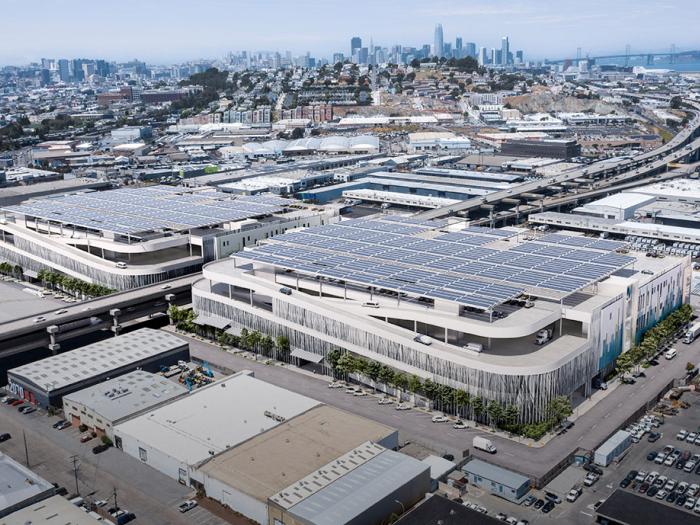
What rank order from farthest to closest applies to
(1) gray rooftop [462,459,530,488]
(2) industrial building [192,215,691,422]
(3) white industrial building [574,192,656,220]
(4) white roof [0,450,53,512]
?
(3) white industrial building [574,192,656,220]
(2) industrial building [192,215,691,422]
(1) gray rooftop [462,459,530,488]
(4) white roof [0,450,53,512]

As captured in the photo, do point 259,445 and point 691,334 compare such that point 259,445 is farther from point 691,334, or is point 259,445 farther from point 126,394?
point 691,334

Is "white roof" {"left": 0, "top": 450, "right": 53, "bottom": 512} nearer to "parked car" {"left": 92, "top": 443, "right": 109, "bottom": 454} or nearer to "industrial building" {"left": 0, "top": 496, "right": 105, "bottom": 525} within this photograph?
"industrial building" {"left": 0, "top": 496, "right": 105, "bottom": 525}

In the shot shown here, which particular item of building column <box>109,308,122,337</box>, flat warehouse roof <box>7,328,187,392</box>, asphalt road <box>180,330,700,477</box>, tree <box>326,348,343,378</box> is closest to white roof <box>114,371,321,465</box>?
asphalt road <box>180,330,700,477</box>

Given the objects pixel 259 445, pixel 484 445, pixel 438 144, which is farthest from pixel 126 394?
pixel 438 144

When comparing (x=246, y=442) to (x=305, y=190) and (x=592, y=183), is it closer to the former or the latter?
(x=305, y=190)

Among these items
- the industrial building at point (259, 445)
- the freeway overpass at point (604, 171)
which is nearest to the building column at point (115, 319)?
the industrial building at point (259, 445)

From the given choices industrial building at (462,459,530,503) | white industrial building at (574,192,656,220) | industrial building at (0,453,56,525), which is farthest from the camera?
white industrial building at (574,192,656,220)

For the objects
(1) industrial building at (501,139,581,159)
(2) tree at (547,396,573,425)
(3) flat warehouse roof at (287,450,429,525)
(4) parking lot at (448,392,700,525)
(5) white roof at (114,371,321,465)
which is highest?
(1) industrial building at (501,139,581,159)
